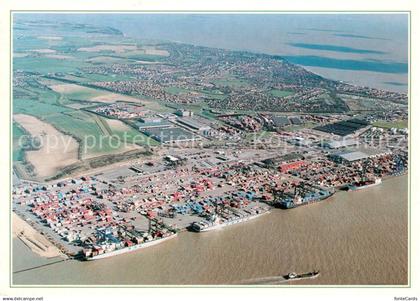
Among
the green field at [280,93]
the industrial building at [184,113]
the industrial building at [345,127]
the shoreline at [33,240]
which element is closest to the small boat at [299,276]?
the shoreline at [33,240]

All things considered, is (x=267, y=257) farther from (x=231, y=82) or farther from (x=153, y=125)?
(x=231, y=82)

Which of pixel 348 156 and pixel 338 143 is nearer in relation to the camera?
pixel 348 156

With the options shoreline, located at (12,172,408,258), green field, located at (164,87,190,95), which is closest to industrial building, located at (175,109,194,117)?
green field, located at (164,87,190,95)

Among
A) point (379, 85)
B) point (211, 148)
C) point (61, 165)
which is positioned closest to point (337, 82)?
point (379, 85)

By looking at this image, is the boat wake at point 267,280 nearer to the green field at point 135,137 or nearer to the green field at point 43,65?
the green field at point 135,137

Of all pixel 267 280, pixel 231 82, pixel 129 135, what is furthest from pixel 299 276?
pixel 231 82

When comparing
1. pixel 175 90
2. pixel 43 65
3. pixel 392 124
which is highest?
pixel 43 65
